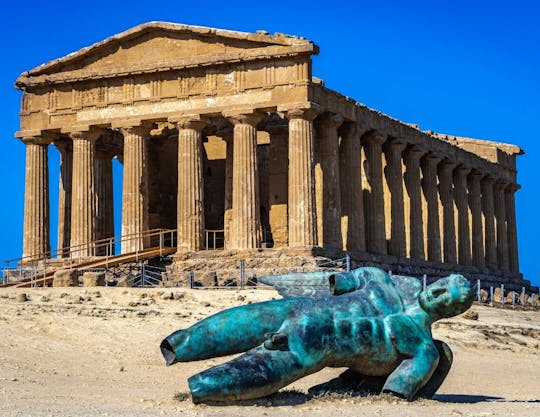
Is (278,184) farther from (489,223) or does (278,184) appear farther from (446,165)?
(489,223)

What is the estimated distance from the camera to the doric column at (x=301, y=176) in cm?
3594

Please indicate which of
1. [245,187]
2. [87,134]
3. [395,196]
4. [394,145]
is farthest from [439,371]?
[394,145]

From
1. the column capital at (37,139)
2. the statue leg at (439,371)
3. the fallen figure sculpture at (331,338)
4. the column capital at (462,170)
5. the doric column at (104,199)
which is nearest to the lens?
the fallen figure sculpture at (331,338)

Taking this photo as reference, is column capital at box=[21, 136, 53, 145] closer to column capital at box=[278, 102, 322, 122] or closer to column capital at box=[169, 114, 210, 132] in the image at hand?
column capital at box=[169, 114, 210, 132]

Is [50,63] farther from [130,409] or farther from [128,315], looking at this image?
[130,409]

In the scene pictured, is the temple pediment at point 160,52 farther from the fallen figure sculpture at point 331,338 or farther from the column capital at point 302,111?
the fallen figure sculpture at point 331,338

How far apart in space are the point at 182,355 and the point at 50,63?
3059cm

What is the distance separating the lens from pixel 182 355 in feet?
37.7

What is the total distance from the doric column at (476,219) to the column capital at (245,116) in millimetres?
19376

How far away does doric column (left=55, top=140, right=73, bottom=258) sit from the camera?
42500 mm

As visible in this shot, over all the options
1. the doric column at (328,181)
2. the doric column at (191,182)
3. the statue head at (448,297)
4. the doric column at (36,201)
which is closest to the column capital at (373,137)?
the doric column at (328,181)

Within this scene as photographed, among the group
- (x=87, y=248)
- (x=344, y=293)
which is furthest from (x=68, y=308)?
(x=87, y=248)

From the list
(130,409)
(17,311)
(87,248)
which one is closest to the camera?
(130,409)

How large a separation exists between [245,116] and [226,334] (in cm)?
2581
